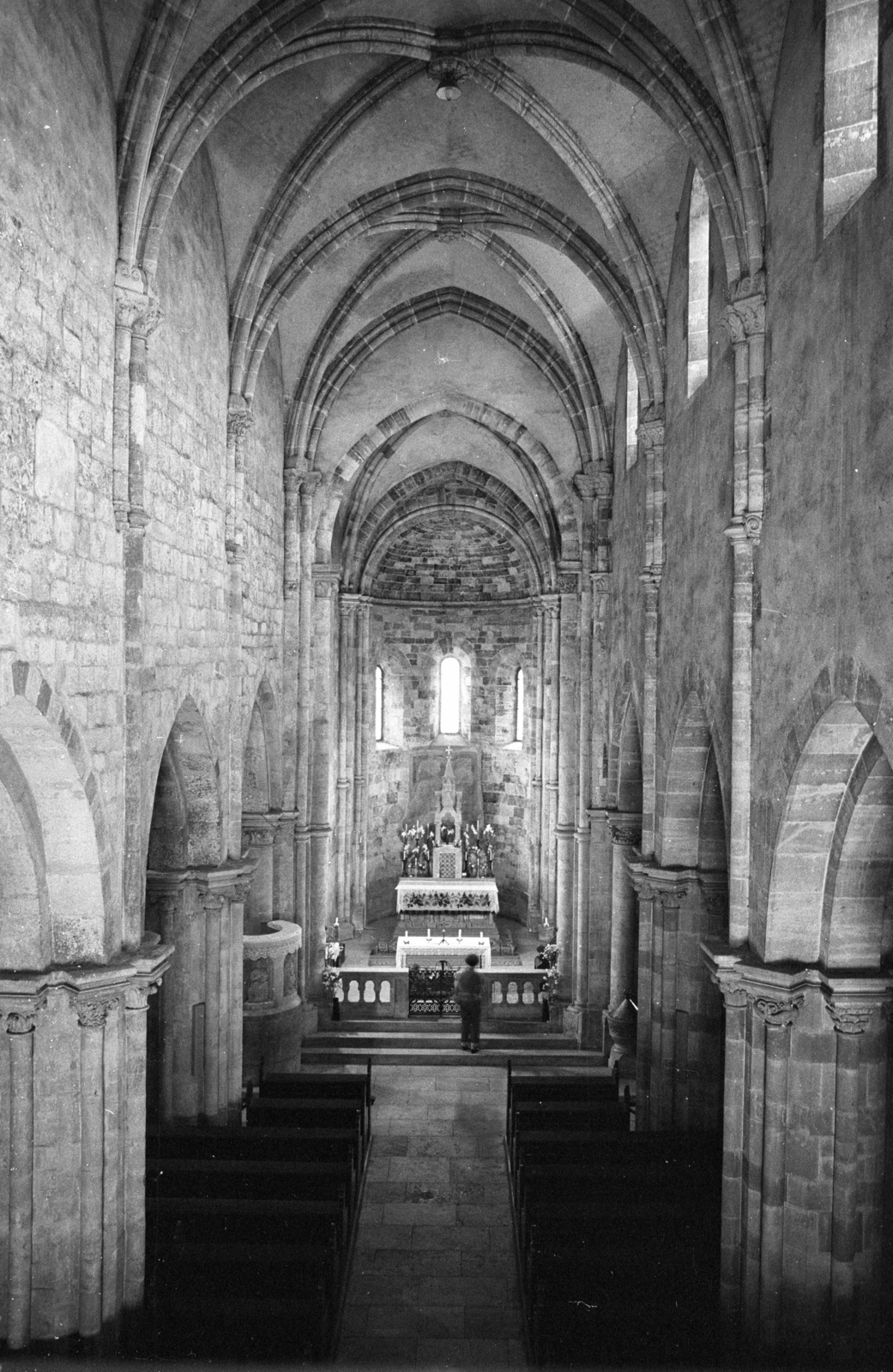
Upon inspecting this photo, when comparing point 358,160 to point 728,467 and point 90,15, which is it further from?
point 728,467

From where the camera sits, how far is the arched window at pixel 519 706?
3266cm

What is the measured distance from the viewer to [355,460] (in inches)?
915

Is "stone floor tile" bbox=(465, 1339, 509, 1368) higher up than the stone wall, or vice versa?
the stone wall

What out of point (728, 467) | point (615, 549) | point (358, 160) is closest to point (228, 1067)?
point (728, 467)

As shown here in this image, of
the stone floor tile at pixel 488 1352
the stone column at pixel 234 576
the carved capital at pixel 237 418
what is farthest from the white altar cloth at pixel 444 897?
the stone floor tile at pixel 488 1352

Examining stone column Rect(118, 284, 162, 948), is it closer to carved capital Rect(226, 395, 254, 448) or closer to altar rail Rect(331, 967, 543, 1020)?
carved capital Rect(226, 395, 254, 448)

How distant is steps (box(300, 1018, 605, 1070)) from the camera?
1855 centimetres

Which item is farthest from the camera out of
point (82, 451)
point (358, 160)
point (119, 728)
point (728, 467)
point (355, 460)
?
point (355, 460)

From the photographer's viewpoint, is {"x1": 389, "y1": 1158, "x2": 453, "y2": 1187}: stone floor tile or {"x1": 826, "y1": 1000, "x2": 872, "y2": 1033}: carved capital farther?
{"x1": 389, "y1": 1158, "x2": 453, "y2": 1187}: stone floor tile

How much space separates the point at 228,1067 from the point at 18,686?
8033 mm

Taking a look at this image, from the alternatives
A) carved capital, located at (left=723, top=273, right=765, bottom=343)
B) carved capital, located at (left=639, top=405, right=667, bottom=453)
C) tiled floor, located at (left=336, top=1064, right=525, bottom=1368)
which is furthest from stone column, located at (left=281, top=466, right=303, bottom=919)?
carved capital, located at (left=723, top=273, right=765, bottom=343)

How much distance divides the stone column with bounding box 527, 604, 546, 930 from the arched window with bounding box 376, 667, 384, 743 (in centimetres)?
504

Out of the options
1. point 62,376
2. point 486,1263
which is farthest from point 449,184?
point 486,1263

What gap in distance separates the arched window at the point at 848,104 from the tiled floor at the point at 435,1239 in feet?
33.3
